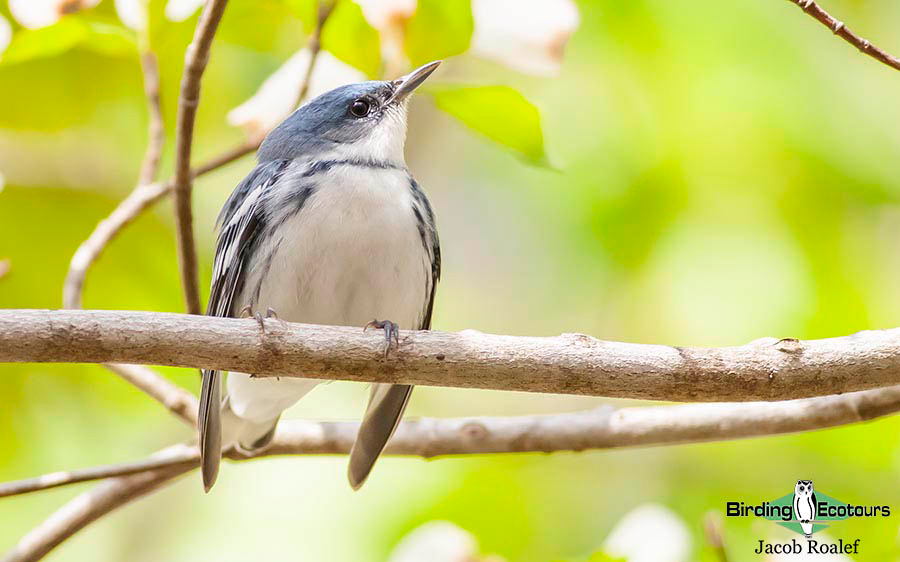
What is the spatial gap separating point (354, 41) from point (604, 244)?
1.89 meters

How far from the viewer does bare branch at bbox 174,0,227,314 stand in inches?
95.0

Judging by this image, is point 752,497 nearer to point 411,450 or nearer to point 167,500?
point 411,450

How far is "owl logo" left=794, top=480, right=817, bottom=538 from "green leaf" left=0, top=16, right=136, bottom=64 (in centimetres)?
241

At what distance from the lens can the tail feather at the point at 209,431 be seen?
3010mm

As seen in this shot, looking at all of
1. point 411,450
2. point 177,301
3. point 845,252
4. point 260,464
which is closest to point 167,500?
point 260,464

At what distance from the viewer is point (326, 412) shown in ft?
16.1

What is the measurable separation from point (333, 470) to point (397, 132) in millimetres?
1880

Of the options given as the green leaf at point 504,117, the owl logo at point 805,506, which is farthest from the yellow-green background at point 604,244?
the green leaf at point 504,117

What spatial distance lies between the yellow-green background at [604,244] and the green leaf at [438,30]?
107cm

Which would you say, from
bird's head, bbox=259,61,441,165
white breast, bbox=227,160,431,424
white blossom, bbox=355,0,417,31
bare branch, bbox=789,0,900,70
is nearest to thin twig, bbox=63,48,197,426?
white breast, bbox=227,160,431,424

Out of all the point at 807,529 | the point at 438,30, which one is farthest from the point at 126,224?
the point at 807,529

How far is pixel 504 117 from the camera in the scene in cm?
266

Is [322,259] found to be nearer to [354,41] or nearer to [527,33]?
[354,41]

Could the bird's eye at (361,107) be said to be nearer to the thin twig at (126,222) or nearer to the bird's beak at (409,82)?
the bird's beak at (409,82)
